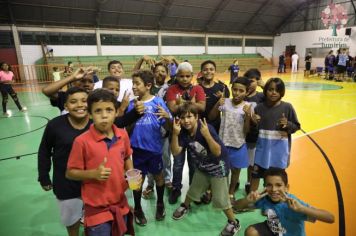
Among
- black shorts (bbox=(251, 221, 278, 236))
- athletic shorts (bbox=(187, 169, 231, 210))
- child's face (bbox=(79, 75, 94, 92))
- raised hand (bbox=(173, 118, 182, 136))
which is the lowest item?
black shorts (bbox=(251, 221, 278, 236))

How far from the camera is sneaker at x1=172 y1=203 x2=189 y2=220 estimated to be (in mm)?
2746

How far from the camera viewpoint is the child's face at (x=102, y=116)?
171 centimetres

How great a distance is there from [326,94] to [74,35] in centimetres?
1926

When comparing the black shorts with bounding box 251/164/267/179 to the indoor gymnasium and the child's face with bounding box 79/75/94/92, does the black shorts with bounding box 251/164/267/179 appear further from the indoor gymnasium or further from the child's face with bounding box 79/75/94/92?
the child's face with bounding box 79/75/94/92

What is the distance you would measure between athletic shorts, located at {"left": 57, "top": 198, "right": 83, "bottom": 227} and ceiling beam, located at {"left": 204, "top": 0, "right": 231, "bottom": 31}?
25.0m

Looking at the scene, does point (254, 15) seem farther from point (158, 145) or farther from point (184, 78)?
point (158, 145)

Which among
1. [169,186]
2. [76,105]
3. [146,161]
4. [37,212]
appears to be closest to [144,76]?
[76,105]

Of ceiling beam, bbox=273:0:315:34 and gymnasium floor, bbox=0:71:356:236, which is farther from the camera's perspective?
ceiling beam, bbox=273:0:315:34

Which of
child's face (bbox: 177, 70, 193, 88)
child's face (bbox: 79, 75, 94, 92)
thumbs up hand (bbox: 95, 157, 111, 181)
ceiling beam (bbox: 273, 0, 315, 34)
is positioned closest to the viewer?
thumbs up hand (bbox: 95, 157, 111, 181)

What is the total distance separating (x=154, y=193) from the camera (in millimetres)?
3301

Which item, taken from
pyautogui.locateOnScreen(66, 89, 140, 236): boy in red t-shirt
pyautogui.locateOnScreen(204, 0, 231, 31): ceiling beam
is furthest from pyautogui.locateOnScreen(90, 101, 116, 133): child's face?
pyautogui.locateOnScreen(204, 0, 231, 31): ceiling beam

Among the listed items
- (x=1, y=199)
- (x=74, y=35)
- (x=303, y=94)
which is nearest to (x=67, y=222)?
(x=1, y=199)

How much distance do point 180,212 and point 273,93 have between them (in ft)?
5.68

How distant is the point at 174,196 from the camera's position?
3.11 metres
